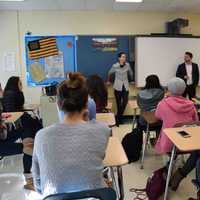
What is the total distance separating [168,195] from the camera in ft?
8.68

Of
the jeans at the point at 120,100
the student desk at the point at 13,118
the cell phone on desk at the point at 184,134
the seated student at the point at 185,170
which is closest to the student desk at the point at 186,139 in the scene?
the cell phone on desk at the point at 184,134

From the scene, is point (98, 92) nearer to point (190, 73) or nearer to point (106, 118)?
point (106, 118)

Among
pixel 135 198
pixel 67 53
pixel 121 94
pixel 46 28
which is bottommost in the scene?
pixel 135 198

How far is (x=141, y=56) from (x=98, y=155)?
4748mm

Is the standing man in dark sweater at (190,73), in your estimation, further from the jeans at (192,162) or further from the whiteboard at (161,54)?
the jeans at (192,162)

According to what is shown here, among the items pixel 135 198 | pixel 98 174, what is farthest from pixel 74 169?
pixel 135 198

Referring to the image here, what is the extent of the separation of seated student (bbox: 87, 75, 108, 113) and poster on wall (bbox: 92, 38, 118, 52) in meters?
2.79

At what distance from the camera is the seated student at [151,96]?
11.3 feet

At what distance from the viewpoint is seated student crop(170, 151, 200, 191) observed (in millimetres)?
2523

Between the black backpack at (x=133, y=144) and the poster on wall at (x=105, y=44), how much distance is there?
2.79m

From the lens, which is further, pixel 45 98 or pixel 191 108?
pixel 45 98

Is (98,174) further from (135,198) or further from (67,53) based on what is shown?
(67,53)

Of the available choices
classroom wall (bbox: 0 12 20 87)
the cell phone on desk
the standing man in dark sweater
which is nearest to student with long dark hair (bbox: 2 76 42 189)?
the cell phone on desk

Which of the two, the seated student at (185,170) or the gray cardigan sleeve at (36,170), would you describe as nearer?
the gray cardigan sleeve at (36,170)
